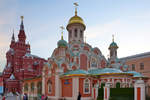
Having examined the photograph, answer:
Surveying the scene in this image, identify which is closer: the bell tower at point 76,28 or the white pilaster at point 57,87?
the white pilaster at point 57,87

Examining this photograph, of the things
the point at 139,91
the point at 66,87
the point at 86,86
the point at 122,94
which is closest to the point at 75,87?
the point at 86,86

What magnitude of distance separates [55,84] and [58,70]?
191cm

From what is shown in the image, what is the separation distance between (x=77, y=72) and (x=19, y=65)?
27216mm

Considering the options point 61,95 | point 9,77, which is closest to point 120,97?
point 61,95

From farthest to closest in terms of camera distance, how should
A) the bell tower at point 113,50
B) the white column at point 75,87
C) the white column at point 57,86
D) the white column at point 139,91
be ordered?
the bell tower at point 113,50 < the white column at point 57,86 < the white column at point 75,87 < the white column at point 139,91

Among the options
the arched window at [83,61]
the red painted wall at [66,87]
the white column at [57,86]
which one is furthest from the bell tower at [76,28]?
the red painted wall at [66,87]

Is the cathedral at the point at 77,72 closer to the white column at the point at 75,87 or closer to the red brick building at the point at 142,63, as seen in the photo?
the white column at the point at 75,87

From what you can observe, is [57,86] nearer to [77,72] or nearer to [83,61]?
[77,72]

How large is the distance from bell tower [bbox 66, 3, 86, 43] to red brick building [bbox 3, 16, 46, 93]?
758 inches

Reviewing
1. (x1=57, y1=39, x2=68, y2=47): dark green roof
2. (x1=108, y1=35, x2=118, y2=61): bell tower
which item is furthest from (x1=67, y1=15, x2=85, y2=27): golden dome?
(x1=108, y1=35, x2=118, y2=61): bell tower

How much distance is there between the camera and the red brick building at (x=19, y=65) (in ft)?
127

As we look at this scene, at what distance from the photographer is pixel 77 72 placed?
1922 cm

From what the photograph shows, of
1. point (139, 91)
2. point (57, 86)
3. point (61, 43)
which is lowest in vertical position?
point (57, 86)

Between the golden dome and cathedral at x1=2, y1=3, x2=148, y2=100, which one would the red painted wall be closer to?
cathedral at x1=2, y1=3, x2=148, y2=100
